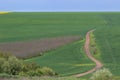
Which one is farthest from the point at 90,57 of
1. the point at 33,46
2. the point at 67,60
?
the point at 33,46

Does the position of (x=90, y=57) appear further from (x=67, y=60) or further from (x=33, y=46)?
(x=33, y=46)

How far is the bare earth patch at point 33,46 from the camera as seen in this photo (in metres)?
55.9

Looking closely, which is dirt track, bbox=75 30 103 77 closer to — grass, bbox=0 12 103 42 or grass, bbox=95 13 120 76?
grass, bbox=95 13 120 76

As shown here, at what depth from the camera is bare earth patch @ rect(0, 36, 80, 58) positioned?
55875 millimetres

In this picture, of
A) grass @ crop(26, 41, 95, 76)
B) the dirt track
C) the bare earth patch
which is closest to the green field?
grass @ crop(26, 41, 95, 76)

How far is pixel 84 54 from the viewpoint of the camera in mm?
55906

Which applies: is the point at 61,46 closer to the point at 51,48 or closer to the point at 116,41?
the point at 51,48

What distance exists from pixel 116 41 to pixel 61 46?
10261 mm

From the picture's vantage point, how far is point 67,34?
237 ft

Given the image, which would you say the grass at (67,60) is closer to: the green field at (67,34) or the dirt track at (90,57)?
the green field at (67,34)

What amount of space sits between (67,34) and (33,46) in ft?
45.3

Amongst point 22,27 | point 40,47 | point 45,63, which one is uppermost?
point 22,27

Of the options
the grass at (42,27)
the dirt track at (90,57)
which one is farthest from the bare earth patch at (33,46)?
the grass at (42,27)

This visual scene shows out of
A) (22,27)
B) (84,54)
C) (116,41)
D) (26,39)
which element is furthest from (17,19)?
(84,54)
